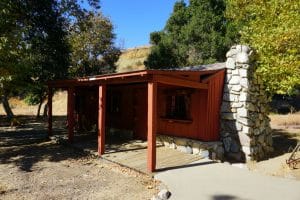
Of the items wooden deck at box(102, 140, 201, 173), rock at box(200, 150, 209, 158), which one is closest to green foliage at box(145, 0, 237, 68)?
wooden deck at box(102, 140, 201, 173)

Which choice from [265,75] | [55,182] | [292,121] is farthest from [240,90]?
[292,121]

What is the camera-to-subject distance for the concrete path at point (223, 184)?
863 centimetres

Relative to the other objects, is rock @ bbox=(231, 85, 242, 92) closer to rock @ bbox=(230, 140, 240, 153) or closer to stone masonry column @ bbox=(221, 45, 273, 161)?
stone masonry column @ bbox=(221, 45, 273, 161)

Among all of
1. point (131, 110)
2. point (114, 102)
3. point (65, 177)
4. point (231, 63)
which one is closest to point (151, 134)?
point (65, 177)

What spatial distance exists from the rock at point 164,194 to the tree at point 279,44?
5668 millimetres

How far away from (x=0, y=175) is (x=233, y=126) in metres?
8.46

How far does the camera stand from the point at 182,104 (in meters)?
14.5

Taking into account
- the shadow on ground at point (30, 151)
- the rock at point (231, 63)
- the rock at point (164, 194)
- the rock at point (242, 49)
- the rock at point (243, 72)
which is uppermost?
the rock at point (242, 49)

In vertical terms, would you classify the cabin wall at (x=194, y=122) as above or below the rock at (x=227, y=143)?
above

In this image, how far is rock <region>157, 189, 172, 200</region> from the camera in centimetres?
853

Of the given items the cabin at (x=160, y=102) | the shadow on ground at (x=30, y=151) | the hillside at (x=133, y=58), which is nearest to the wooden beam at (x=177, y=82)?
the cabin at (x=160, y=102)

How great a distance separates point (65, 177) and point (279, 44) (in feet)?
26.5

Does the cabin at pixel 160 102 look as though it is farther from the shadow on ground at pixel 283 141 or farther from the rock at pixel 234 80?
the shadow on ground at pixel 283 141

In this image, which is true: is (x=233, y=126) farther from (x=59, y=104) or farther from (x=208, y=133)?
(x=59, y=104)
